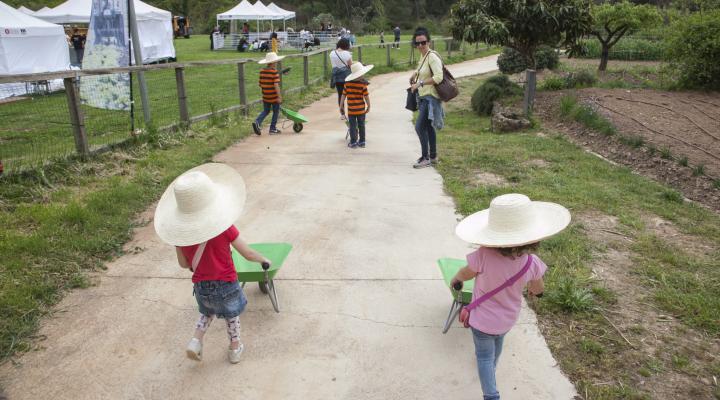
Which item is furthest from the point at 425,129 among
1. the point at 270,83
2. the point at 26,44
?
the point at 26,44

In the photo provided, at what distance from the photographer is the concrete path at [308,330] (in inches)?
123

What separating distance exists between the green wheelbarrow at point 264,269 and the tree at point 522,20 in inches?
365

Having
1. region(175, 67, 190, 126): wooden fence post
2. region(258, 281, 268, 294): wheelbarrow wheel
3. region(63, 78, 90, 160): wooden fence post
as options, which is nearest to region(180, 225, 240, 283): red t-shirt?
region(258, 281, 268, 294): wheelbarrow wheel

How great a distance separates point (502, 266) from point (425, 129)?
4.87 m

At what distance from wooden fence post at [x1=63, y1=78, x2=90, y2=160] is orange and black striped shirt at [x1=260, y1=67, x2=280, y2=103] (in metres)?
3.31

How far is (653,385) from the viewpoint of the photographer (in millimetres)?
3082

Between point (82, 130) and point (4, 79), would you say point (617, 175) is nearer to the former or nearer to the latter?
point (82, 130)

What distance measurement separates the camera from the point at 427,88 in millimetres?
7148

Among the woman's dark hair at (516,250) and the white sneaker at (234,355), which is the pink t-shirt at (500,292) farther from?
the white sneaker at (234,355)

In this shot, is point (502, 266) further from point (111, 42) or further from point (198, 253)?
point (111, 42)

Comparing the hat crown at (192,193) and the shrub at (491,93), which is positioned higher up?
the hat crown at (192,193)

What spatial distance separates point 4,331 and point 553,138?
26.5 feet

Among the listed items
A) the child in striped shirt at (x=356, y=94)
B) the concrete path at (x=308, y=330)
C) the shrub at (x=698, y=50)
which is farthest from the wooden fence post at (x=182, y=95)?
the shrub at (x=698, y=50)

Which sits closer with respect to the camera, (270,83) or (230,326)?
(230,326)
